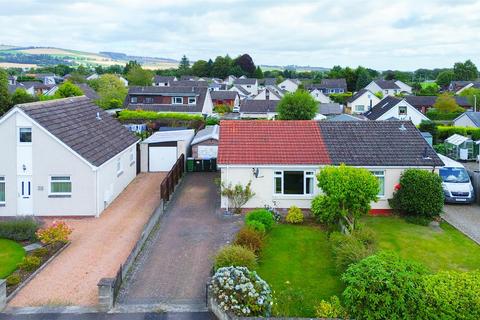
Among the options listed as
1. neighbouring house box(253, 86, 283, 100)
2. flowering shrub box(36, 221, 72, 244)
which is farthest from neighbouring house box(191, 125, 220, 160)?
neighbouring house box(253, 86, 283, 100)

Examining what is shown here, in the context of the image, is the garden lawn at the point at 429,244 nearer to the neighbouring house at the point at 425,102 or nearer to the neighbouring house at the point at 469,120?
the neighbouring house at the point at 469,120

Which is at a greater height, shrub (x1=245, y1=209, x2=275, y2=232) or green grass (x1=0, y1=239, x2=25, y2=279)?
shrub (x1=245, y1=209, x2=275, y2=232)

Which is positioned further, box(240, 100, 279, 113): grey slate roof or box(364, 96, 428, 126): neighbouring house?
box(240, 100, 279, 113): grey slate roof

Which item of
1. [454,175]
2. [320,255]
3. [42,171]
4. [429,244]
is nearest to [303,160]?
[320,255]

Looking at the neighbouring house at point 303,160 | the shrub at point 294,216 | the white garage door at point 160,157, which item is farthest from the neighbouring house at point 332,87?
the shrub at point 294,216

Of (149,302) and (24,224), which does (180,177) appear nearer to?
(24,224)

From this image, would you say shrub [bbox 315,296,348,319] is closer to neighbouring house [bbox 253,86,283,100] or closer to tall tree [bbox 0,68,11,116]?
tall tree [bbox 0,68,11,116]

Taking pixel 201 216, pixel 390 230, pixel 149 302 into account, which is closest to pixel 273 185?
pixel 201 216

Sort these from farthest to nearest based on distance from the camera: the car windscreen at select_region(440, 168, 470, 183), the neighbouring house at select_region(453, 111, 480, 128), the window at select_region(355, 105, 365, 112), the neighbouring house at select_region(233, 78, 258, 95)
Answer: the neighbouring house at select_region(233, 78, 258, 95) < the window at select_region(355, 105, 365, 112) < the neighbouring house at select_region(453, 111, 480, 128) < the car windscreen at select_region(440, 168, 470, 183)
